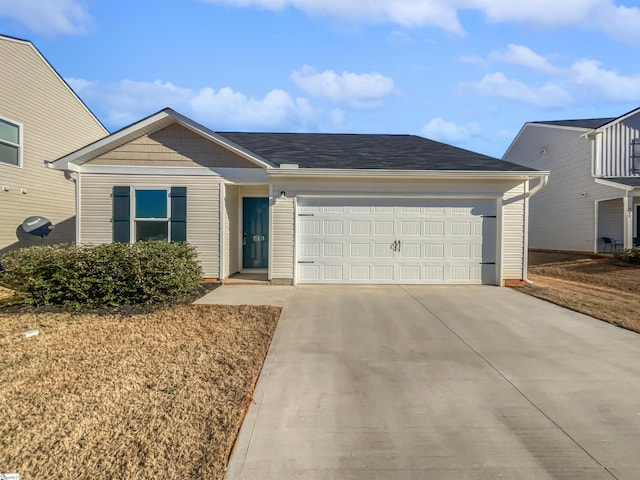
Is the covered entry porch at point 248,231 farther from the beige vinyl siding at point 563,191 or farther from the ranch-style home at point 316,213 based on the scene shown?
the beige vinyl siding at point 563,191

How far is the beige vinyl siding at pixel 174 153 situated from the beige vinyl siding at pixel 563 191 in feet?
45.0

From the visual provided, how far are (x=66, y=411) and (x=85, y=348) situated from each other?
1567 millimetres

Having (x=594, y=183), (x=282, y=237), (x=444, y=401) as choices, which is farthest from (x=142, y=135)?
(x=594, y=183)

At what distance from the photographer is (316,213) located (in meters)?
8.62

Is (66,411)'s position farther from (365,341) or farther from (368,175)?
(368,175)

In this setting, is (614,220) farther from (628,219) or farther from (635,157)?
(635,157)

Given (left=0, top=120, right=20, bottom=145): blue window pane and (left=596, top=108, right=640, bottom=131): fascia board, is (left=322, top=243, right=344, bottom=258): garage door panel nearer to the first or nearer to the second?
(left=0, top=120, right=20, bottom=145): blue window pane

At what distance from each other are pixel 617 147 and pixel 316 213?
13.7 meters

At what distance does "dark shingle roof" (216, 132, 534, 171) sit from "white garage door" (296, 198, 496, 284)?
2.89 feet

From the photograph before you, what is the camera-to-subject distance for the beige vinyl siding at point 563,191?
14359mm

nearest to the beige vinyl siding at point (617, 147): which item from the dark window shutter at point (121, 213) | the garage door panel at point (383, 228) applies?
the garage door panel at point (383, 228)

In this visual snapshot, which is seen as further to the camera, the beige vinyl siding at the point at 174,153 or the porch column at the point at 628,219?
the porch column at the point at 628,219

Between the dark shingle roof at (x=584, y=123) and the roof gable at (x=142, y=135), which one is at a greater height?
the dark shingle roof at (x=584, y=123)

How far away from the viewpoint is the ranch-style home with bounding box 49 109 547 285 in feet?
28.1
